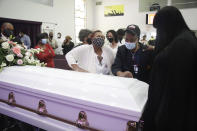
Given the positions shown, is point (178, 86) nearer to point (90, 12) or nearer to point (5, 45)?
point (5, 45)

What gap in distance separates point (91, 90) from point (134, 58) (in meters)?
0.77

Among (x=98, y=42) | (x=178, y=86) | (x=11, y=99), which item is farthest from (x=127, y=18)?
(x=178, y=86)

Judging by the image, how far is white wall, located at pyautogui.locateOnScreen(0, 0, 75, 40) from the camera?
7985mm

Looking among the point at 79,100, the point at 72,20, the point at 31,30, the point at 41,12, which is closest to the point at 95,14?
the point at 72,20

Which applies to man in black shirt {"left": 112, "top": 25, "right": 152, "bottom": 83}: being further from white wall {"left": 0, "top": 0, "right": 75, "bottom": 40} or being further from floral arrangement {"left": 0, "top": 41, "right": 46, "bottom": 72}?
white wall {"left": 0, "top": 0, "right": 75, "bottom": 40}

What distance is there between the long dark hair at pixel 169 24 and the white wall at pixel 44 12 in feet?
26.2

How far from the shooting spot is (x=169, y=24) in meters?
1.12

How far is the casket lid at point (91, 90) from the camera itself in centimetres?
119

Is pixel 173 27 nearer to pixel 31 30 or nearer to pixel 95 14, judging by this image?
pixel 31 30

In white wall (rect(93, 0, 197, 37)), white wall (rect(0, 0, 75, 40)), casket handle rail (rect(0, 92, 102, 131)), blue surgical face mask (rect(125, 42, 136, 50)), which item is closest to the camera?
casket handle rail (rect(0, 92, 102, 131))

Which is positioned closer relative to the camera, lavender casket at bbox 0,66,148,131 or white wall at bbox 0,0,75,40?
lavender casket at bbox 0,66,148,131

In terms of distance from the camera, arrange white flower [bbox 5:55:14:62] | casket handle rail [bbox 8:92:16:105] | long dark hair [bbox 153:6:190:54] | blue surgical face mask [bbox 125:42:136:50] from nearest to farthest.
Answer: long dark hair [bbox 153:6:190:54], casket handle rail [bbox 8:92:16:105], blue surgical face mask [bbox 125:42:136:50], white flower [bbox 5:55:14:62]

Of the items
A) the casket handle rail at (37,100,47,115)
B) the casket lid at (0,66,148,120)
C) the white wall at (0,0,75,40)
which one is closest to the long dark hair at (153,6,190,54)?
the casket lid at (0,66,148,120)

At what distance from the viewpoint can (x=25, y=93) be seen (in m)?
1.68
